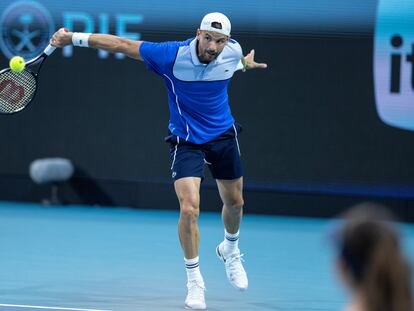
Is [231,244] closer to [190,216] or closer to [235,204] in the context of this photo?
[235,204]

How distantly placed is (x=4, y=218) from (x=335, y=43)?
3872 millimetres

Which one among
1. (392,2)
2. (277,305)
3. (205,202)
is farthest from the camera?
(205,202)

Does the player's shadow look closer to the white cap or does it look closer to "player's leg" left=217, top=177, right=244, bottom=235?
"player's leg" left=217, top=177, right=244, bottom=235

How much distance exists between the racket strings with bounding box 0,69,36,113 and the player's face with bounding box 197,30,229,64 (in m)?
1.16

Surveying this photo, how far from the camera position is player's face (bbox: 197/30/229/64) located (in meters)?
5.81

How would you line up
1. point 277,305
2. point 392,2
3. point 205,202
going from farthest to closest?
point 205,202
point 392,2
point 277,305

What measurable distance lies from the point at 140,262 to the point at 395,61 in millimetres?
3703

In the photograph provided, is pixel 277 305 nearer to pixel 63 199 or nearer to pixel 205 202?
pixel 205 202

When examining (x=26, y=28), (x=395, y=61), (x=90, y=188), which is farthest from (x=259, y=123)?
(x=26, y=28)

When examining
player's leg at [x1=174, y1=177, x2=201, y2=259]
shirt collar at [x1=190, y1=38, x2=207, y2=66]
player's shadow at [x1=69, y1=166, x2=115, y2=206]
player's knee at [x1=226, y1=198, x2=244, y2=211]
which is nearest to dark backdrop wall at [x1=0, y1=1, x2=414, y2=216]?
player's shadow at [x1=69, y1=166, x2=115, y2=206]

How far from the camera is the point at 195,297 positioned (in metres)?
5.67

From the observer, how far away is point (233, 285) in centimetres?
612

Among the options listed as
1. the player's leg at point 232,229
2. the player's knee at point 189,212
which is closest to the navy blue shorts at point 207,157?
the player's leg at point 232,229

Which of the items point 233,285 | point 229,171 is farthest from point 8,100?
point 233,285
